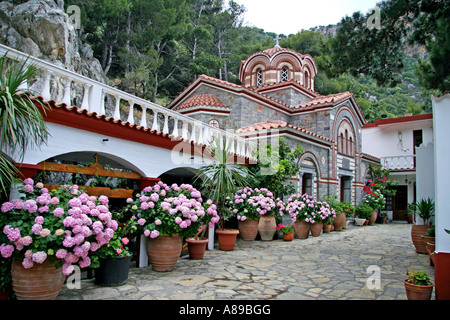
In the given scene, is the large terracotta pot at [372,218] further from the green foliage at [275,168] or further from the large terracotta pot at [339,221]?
the green foliage at [275,168]

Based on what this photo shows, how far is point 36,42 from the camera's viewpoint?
15.0m

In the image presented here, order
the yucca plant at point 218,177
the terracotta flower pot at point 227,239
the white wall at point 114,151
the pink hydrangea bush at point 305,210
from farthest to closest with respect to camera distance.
Result: the pink hydrangea bush at point 305,210 < the terracotta flower pot at point 227,239 < the yucca plant at point 218,177 < the white wall at point 114,151

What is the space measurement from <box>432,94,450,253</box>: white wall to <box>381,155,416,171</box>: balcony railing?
17.4 m

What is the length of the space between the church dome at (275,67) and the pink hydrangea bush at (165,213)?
13915 mm

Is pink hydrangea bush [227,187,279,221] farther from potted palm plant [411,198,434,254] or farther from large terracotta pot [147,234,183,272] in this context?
potted palm plant [411,198,434,254]

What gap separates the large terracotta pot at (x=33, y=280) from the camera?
395 centimetres

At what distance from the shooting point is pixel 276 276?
6.04 metres

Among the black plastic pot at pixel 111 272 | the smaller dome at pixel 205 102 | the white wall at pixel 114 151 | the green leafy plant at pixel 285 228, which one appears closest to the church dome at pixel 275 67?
the smaller dome at pixel 205 102

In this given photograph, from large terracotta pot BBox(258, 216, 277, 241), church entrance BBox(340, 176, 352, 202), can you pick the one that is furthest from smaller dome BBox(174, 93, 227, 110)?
church entrance BBox(340, 176, 352, 202)

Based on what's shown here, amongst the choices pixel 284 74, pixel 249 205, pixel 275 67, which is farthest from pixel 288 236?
pixel 284 74

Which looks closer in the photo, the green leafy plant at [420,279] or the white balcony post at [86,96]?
the green leafy plant at [420,279]

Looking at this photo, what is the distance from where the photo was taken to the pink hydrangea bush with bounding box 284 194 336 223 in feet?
34.9
